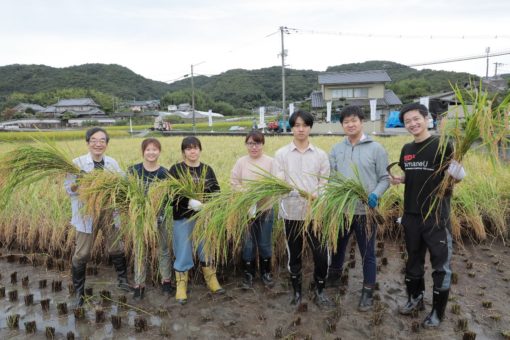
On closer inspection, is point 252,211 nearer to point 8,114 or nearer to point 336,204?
point 336,204

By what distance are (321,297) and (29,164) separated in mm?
2752

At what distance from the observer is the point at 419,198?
8.04 ft

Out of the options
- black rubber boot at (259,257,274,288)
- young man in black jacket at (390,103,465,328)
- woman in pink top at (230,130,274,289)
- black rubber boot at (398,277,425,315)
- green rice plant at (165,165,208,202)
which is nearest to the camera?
young man in black jacket at (390,103,465,328)

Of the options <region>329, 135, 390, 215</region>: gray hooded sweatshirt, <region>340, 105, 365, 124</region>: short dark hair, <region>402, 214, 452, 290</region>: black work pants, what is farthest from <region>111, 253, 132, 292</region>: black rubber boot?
<region>402, 214, 452, 290</region>: black work pants

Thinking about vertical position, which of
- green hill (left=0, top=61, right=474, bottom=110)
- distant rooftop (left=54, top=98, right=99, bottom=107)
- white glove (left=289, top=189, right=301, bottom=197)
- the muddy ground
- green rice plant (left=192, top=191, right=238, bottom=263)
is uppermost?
green hill (left=0, top=61, right=474, bottom=110)

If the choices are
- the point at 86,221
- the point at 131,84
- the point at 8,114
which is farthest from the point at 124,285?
the point at 131,84

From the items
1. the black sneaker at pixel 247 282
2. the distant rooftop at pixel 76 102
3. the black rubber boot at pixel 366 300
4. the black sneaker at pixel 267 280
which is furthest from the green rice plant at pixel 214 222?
the distant rooftop at pixel 76 102

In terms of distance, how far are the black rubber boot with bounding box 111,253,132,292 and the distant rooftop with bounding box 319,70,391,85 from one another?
3065 cm

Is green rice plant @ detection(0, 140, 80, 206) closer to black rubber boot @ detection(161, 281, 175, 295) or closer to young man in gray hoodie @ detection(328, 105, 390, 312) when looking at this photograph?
black rubber boot @ detection(161, 281, 175, 295)

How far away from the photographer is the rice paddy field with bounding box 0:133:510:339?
2467 mm

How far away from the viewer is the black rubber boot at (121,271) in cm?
311

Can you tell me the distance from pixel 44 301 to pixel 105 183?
111 cm

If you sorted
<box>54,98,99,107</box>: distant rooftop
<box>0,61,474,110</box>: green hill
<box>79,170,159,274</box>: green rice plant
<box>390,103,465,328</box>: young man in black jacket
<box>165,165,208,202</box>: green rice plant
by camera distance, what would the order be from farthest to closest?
<box>0,61,474,110</box>: green hill < <box>54,98,99,107</box>: distant rooftop < <box>165,165,208,202</box>: green rice plant < <box>79,170,159,274</box>: green rice plant < <box>390,103,465,328</box>: young man in black jacket

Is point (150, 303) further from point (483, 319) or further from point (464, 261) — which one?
point (464, 261)
